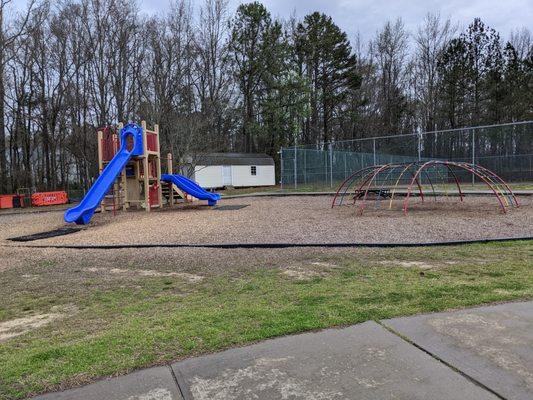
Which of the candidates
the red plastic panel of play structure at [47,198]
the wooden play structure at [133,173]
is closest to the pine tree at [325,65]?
the red plastic panel of play structure at [47,198]

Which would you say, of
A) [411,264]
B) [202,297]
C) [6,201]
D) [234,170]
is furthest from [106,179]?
[234,170]

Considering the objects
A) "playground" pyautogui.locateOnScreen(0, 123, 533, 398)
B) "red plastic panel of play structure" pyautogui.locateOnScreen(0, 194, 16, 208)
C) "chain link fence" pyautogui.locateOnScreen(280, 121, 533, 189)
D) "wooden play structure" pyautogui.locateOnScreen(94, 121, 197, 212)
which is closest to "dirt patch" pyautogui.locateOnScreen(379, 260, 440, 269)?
"playground" pyautogui.locateOnScreen(0, 123, 533, 398)

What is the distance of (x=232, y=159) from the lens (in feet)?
118

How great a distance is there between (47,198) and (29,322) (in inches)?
991

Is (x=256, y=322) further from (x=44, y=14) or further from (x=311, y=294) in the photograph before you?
(x=44, y=14)

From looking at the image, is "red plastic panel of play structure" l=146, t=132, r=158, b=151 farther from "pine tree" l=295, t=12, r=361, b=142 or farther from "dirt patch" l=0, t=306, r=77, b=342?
"pine tree" l=295, t=12, r=361, b=142

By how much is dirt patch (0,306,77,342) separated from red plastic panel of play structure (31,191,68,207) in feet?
80.7

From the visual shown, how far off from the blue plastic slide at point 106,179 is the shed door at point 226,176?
18.3 metres

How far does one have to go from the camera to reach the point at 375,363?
9.57ft

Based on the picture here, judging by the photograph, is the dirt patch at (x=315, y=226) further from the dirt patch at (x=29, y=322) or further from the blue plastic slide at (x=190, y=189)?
the dirt patch at (x=29, y=322)

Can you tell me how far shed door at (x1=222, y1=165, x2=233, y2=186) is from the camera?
116ft

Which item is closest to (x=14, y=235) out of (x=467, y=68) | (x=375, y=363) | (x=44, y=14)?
(x=375, y=363)

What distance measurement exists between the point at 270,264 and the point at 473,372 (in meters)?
4.12

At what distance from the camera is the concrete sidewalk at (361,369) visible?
2566mm
